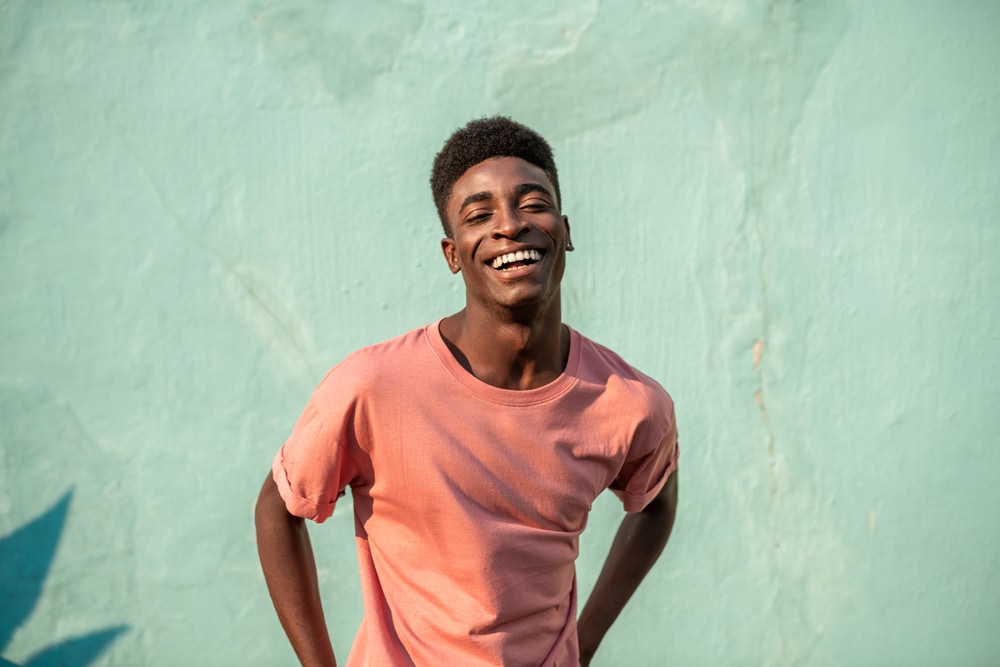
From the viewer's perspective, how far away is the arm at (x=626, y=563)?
6.09ft

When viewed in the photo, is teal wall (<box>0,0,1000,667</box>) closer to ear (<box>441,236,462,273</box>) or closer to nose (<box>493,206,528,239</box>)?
ear (<box>441,236,462,273</box>)

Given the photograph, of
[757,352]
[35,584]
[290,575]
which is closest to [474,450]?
[290,575]

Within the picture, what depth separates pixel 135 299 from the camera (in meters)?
2.26

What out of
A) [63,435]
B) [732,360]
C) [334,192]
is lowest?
[732,360]

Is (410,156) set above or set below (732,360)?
above

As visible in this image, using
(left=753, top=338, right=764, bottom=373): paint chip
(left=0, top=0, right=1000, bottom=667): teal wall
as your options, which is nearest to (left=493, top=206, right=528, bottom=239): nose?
(left=0, top=0, right=1000, bottom=667): teal wall

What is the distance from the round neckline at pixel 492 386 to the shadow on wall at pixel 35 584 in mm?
1382

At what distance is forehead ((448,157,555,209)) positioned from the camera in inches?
59.6

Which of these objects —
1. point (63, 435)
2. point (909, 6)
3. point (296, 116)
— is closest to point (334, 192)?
point (296, 116)

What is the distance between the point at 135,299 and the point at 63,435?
16.7 inches

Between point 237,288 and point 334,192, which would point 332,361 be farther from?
point 334,192

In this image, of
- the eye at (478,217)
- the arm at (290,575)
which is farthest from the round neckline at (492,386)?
the arm at (290,575)

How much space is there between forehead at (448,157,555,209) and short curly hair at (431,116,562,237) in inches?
0.6

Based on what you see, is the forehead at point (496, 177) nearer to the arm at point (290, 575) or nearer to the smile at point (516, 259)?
the smile at point (516, 259)
